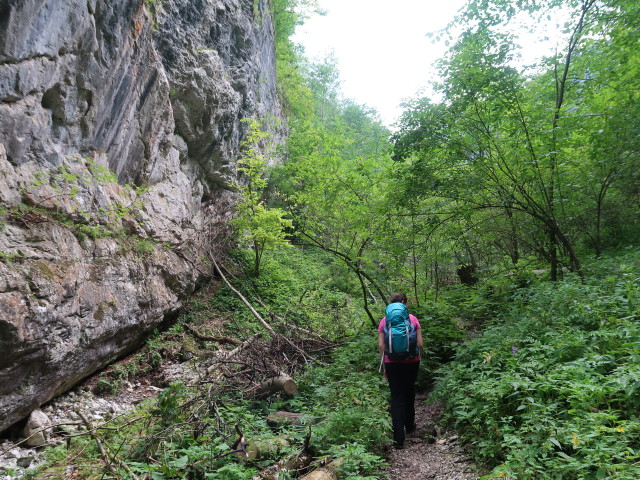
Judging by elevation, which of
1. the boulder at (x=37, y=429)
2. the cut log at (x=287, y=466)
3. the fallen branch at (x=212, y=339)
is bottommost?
the boulder at (x=37, y=429)

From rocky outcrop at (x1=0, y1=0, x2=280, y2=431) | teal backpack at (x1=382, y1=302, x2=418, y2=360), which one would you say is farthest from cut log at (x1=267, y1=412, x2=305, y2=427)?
rocky outcrop at (x1=0, y1=0, x2=280, y2=431)

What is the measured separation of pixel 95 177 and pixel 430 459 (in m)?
6.73

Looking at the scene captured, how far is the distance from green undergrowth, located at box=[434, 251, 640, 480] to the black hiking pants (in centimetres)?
44

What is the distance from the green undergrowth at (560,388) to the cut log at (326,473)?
4.20 feet

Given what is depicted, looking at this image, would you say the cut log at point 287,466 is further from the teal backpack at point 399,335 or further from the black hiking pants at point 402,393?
the teal backpack at point 399,335

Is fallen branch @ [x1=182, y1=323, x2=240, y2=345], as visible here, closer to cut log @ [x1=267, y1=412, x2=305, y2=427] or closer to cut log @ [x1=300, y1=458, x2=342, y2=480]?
cut log @ [x1=267, y1=412, x2=305, y2=427]

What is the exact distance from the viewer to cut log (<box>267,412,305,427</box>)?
4.61 m

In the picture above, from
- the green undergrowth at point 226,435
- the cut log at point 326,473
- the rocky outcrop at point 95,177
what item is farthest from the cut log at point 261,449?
the rocky outcrop at point 95,177

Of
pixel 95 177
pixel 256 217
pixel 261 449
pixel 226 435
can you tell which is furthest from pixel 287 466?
pixel 256 217

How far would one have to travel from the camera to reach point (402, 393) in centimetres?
450

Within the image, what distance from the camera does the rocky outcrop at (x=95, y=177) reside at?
473 cm

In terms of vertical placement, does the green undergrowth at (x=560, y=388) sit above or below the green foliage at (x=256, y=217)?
below

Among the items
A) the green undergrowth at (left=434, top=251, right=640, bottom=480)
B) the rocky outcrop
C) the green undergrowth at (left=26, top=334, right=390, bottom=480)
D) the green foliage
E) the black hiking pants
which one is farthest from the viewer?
the green foliage

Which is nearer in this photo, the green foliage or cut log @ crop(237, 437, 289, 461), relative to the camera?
cut log @ crop(237, 437, 289, 461)
